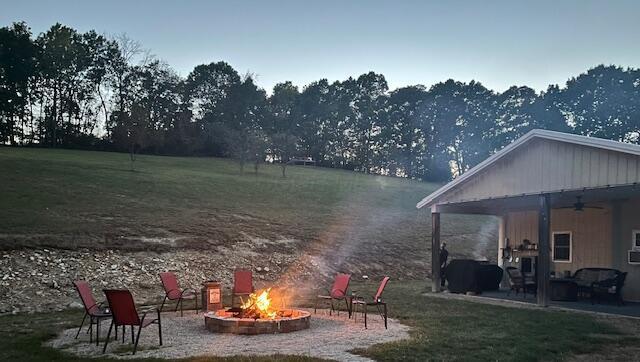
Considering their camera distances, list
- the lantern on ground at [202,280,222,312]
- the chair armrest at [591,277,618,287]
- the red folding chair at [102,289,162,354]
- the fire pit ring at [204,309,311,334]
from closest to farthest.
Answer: the red folding chair at [102,289,162,354], the fire pit ring at [204,309,311,334], the lantern on ground at [202,280,222,312], the chair armrest at [591,277,618,287]

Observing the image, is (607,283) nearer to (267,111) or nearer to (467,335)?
(467,335)

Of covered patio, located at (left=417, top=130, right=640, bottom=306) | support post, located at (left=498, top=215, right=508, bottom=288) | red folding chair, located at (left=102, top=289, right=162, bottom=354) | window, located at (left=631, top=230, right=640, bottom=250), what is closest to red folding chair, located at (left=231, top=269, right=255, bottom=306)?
red folding chair, located at (left=102, top=289, right=162, bottom=354)

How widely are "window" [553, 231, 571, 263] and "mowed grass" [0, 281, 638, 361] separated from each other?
5.35 meters

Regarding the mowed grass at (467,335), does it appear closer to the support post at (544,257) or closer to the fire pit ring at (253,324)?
the support post at (544,257)

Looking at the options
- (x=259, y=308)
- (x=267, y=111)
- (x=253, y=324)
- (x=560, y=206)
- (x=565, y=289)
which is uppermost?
(x=267, y=111)

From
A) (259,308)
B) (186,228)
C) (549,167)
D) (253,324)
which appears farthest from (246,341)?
(186,228)

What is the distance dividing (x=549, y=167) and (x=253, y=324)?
7.88 metres

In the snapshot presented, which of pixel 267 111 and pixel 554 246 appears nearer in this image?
pixel 554 246

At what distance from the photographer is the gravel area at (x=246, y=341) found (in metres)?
7.86

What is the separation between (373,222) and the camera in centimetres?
3045

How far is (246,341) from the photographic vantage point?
8773 mm

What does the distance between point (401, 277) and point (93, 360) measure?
15592mm

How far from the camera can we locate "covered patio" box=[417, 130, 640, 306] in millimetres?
12000

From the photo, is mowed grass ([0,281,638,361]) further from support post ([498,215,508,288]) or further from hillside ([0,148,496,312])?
support post ([498,215,508,288])
